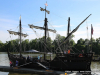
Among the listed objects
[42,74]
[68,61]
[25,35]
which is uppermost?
[25,35]

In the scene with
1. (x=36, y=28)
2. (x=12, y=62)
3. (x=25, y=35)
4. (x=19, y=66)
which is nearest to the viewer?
(x=19, y=66)

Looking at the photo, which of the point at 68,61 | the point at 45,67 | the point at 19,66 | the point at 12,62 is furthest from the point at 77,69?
the point at 12,62

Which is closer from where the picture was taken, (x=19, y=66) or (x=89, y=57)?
(x=89, y=57)

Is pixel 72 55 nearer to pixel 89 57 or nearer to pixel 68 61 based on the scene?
pixel 68 61

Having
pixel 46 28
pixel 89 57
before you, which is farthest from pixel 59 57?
pixel 46 28

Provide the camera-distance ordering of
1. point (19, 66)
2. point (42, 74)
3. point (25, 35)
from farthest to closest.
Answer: point (25, 35)
point (19, 66)
point (42, 74)

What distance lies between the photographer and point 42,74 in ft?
51.9

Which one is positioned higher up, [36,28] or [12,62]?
[36,28]

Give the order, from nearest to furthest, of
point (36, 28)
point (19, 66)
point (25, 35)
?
1. point (19, 66)
2. point (36, 28)
3. point (25, 35)

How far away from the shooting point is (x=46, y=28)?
853 inches

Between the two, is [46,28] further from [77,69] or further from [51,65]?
[77,69]

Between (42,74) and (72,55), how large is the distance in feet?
15.4

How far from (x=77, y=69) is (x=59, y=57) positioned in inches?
114

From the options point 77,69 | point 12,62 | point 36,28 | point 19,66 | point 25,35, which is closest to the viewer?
point 77,69
